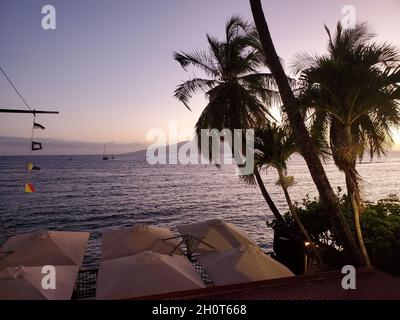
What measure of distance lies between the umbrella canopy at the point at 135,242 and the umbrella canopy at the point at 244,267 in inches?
84.6

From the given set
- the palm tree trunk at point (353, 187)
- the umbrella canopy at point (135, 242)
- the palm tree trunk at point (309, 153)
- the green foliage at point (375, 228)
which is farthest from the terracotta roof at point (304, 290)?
the umbrella canopy at point (135, 242)

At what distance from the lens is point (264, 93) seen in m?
14.6

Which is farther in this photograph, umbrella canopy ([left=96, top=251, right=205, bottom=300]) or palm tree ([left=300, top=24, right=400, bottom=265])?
palm tree ([left=300, top=24, right=400, bottom=265])

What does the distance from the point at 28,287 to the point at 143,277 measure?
229 centimetres

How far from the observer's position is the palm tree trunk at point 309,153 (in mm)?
7551

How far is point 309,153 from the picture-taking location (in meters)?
7.77

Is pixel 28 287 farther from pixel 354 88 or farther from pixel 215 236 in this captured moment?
pixel 354 88

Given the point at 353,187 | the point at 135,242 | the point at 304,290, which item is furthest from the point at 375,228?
the point at 135,242

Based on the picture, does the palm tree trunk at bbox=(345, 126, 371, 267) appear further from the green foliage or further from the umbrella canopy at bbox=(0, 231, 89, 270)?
the umbrella canopy at bbox=(0, 231, 89, 270)

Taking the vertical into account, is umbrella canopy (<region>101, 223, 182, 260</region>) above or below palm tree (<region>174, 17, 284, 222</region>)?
below

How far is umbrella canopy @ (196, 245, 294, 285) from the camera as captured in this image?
712 cm

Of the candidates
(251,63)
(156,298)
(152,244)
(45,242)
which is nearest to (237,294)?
(156,298)

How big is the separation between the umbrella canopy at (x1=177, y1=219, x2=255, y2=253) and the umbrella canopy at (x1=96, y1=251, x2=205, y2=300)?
242cm

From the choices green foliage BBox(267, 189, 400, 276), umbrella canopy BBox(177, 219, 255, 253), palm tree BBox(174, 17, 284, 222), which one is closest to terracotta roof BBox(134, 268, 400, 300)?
green foliage BBox(267, 189, 400, 276)
